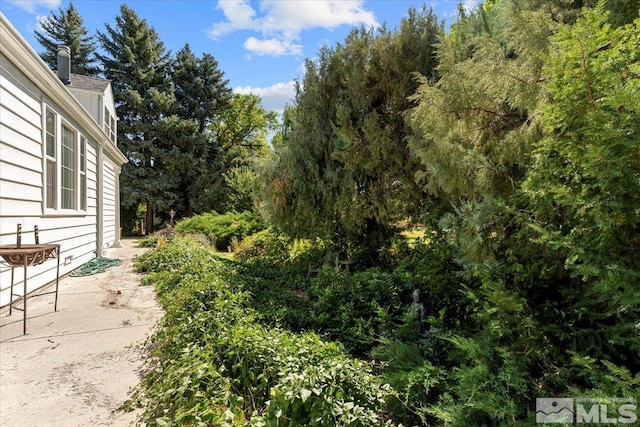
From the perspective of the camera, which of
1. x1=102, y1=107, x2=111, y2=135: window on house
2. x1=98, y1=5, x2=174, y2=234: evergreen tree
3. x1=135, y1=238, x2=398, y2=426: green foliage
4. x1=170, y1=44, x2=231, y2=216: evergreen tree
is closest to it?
x1=135, y1=238, x2=398, y2=426: green foliage

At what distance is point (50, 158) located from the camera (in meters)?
5.03

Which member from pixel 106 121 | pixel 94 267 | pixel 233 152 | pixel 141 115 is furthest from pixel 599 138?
pixel 141 115

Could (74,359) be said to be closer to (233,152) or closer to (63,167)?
(63,167)

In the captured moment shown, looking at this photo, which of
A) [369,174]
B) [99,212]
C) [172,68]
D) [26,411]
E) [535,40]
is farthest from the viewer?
[172,68]

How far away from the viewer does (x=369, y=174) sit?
5.34 m

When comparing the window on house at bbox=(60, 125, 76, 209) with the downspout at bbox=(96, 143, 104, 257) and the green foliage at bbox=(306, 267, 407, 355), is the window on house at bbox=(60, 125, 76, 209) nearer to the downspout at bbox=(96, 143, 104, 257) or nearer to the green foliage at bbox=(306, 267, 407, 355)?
the downspout at bbox=(96, 143, 104, 257)

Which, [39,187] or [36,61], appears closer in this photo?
[36,61]

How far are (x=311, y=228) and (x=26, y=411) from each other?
179 inches

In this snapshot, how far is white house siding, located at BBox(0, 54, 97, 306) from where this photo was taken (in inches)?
145

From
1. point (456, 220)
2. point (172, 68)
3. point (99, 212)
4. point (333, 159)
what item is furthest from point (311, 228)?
point (172, 68)

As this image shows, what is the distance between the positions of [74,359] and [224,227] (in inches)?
410

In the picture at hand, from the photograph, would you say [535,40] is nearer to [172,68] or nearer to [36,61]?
[36,61]

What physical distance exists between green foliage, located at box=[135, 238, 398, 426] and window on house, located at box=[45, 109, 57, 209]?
141 inches

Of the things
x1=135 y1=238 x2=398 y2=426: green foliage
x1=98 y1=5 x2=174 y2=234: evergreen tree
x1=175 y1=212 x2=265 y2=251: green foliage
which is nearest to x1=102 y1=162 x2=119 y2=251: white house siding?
x1=175 y1=212 x2=265 y2=251: green foliage
